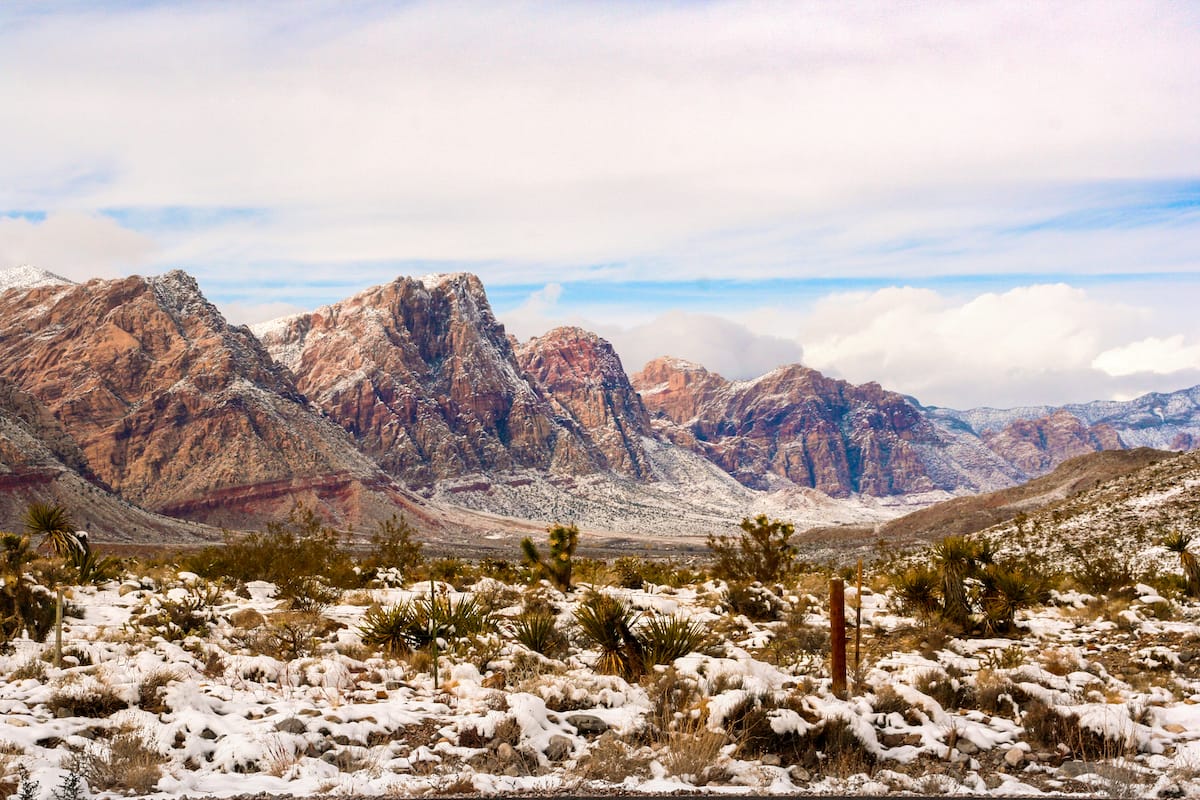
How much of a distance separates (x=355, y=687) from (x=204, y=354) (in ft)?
607

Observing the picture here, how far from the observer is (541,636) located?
14.7 meters

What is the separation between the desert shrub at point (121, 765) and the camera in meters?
8.70

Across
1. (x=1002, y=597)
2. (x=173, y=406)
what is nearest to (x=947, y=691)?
(x=1002, y=597)

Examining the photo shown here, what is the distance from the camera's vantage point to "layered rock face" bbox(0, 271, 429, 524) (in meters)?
164

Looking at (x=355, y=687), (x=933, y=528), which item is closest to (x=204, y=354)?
(x=933, y=528)

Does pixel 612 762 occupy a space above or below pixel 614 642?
below

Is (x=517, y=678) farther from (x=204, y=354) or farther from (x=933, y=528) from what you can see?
(x=204, y=354)

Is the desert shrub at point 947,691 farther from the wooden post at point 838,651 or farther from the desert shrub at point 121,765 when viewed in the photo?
the desert shrub at point 121,765

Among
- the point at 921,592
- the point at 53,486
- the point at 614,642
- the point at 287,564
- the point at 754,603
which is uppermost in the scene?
the point at 53,486

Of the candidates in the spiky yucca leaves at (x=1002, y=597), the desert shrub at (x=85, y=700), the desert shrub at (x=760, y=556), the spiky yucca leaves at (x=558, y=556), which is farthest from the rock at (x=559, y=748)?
the desert shrub at (x=760, y=556)

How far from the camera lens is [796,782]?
30.8 feet

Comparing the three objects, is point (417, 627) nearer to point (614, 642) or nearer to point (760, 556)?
point (614, 642)

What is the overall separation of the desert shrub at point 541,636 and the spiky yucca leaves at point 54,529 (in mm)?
11492

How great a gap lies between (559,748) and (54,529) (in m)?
15.8
